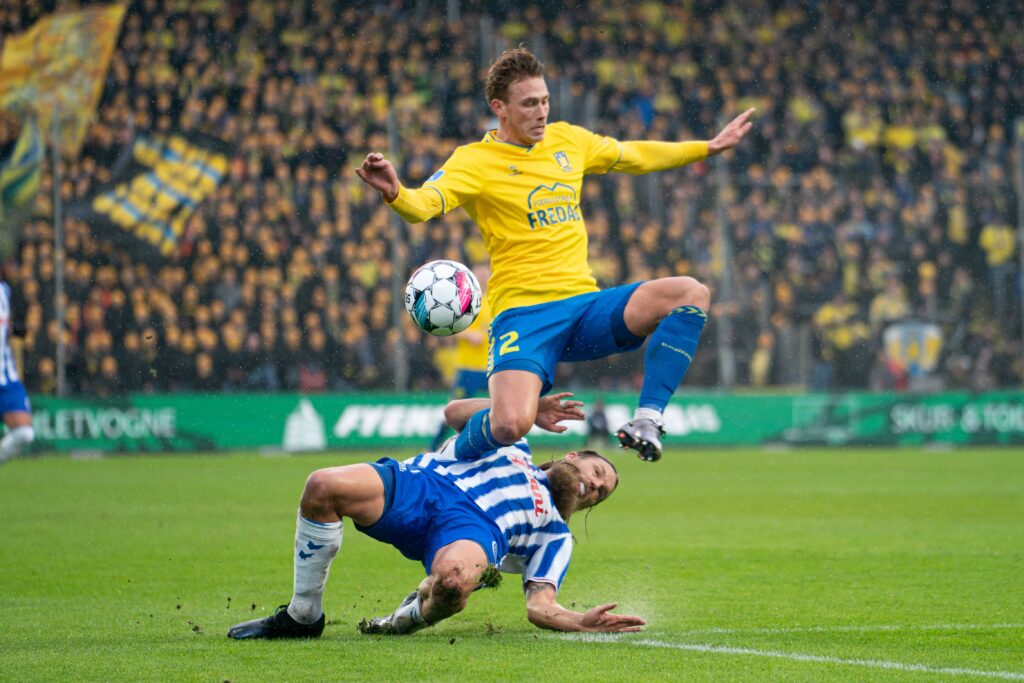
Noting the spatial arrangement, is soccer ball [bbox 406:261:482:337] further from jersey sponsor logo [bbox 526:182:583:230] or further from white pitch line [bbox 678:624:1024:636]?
white pitch line [bbox 678:624:1024:636]

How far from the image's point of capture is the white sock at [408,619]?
5.98 metres

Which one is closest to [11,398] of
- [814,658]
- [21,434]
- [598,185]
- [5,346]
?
[21,434]

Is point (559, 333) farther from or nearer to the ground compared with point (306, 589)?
farther from the ground

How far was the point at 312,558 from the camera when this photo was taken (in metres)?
5.79

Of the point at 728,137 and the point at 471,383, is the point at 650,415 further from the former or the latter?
the point at 471,383

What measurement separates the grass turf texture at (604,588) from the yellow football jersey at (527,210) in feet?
5.36

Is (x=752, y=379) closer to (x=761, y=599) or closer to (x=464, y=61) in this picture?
(x=464, y=61)

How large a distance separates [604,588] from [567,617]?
1910mm

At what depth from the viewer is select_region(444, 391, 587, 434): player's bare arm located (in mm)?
6832

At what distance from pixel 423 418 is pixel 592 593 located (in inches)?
515

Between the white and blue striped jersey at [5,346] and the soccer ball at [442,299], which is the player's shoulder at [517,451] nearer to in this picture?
the soccer ball at [442,299]

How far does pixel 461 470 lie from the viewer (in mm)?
6098

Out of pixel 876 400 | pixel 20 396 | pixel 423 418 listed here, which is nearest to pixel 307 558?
pixel 20 396

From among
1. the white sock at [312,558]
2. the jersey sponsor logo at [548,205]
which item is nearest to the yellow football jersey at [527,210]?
the jersey sponsor logo at [548,205]
